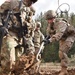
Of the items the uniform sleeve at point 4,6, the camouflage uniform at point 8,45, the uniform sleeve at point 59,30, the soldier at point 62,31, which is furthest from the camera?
the soldier at point 62,31

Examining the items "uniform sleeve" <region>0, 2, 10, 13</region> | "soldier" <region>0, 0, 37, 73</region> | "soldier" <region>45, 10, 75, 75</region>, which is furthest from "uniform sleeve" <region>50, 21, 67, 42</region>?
"uniform sleeve" <region>0, 2, 10, 13</region>

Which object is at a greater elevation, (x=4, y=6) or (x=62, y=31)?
(x=4, y=6)

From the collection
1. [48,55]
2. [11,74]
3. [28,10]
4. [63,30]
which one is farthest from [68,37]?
[48,55]

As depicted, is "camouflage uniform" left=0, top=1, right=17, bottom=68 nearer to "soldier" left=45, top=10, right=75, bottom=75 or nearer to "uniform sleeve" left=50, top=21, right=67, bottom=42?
"uniform sleeve" left=50, top=21, right=67, bottom=42

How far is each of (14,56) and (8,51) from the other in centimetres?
31

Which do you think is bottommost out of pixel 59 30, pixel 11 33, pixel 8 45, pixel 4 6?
pixel 8 45

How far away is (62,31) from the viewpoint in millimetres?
11633

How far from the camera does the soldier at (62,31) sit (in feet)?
38.9

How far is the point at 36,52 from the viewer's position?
39.1 ft

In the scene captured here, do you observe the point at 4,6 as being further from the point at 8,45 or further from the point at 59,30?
the point at 59,30

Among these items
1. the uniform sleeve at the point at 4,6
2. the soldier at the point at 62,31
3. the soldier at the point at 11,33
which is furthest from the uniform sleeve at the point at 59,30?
the uniform sleeve at the point at 4,6

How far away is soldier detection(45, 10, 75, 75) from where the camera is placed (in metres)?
11.9

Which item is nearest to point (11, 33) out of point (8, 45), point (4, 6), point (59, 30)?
point (8, 45)

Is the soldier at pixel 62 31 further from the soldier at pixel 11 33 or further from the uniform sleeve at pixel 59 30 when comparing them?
the soldier at pixel 11 33
